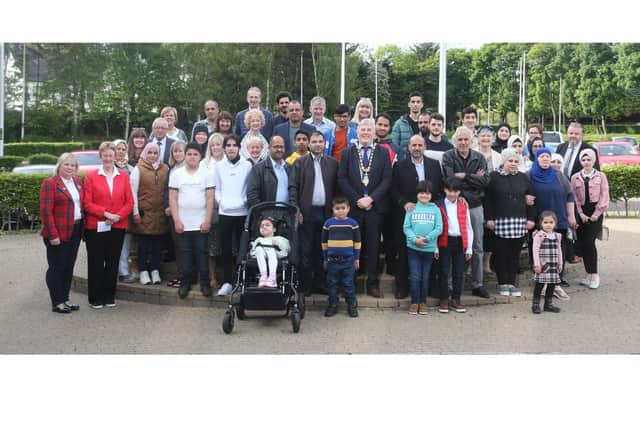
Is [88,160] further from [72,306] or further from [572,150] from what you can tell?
[572,150]

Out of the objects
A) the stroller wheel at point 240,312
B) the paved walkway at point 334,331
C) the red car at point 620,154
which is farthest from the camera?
the red car at point 620,154

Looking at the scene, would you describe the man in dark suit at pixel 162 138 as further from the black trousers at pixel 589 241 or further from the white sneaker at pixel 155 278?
the black trousers at pixel 589 241

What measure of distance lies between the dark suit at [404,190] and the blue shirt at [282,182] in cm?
118

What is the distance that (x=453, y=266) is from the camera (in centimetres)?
712

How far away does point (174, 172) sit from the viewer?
7250mm

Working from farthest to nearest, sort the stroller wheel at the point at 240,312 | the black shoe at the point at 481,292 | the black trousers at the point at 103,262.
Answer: the black shoe at the point at 481,292, the black trousers at the point at 103,262, the stroller wheel at the point at 240,312

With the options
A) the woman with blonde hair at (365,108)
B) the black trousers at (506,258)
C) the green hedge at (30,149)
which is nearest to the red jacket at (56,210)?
the woman with blonde hair at (365,108)

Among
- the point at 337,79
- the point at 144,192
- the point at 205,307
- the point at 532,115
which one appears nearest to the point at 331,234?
the point at 205,307

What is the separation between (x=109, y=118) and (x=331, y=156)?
36.3 metres

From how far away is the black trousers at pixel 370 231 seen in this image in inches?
281

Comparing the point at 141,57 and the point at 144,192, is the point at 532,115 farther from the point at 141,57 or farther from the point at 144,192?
the point at 141,57

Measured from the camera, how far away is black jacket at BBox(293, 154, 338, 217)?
709 centimetres

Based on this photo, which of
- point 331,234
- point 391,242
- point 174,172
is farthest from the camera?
point 391,242

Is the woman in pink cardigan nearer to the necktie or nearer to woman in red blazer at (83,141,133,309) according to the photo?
the necktie
